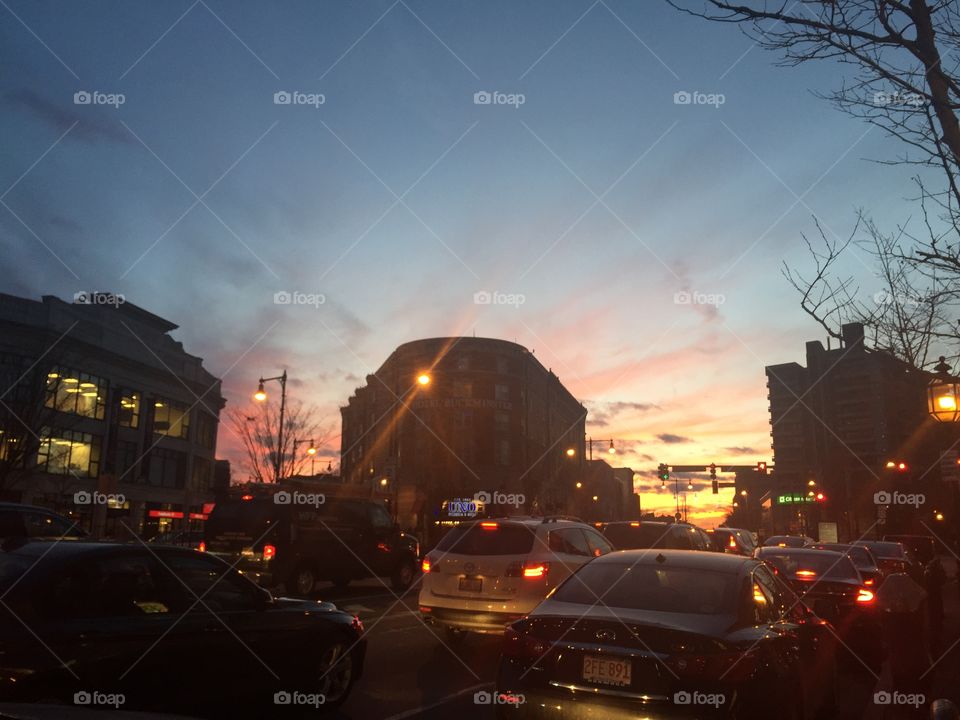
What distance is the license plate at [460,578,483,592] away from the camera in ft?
33.7

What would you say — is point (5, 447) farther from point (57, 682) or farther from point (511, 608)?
point (57, 682)

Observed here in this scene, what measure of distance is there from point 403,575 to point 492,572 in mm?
10877

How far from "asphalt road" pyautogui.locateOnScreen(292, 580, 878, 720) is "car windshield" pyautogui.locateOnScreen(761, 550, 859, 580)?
185 cm

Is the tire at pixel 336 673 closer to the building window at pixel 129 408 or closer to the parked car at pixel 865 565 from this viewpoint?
the parked car at pixel 865 565

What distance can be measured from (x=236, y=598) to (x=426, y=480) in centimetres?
5930

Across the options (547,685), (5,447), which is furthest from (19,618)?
(5,447)

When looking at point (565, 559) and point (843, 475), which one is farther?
point (843, 475)

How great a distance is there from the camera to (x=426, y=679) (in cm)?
862

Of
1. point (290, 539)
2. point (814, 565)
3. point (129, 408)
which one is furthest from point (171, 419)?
point (814, 565)

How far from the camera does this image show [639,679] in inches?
189

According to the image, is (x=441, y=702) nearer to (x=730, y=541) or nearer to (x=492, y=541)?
(x=492, y=541)

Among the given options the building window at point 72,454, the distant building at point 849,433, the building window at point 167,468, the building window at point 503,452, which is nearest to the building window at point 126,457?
the building window at point 167,468

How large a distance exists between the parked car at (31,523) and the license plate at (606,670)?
33.3ft

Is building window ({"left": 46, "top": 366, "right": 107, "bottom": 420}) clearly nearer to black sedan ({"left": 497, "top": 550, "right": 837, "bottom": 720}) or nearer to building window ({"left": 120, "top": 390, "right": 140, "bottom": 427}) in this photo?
building window ({"left": 120, "top": 390, "right": 140, "bottom": 427})
